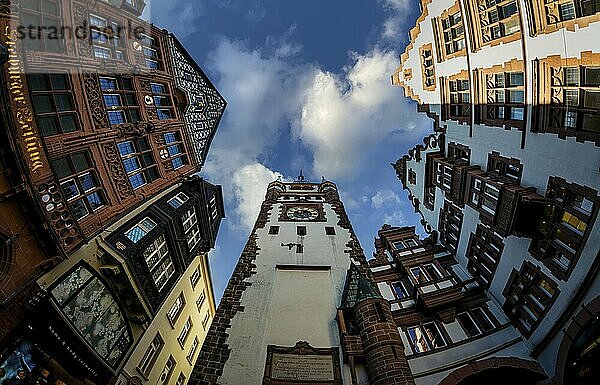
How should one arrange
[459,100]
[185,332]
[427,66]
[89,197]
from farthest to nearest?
1. [427,66]
2. [185,332]
3. [459,100]
4. [89,197]

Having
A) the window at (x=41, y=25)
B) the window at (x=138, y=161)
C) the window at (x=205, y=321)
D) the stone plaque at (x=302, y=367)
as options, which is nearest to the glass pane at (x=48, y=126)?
the window at (x=41, y=25)

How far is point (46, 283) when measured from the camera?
13086 mm

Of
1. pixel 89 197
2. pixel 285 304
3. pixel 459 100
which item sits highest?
pixel 459 100

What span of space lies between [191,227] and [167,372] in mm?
10619

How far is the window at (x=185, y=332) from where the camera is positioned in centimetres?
2477

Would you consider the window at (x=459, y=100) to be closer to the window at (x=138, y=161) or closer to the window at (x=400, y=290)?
the window at (x=400, y=290)

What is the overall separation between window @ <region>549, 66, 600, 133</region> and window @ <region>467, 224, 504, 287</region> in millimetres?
8680

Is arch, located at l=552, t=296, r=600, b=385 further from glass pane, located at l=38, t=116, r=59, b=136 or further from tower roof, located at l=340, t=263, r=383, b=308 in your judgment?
glass pane, located at l=38, t=116, r=59, b=136

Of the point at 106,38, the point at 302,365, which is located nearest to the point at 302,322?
the point at 302,365

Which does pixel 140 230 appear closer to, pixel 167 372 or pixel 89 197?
pixel 89 197

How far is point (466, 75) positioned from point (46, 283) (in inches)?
1121

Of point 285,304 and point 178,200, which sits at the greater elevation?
point 178,200

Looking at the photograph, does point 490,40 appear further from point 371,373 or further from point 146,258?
point 146,258

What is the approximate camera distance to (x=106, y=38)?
69.6 ft
